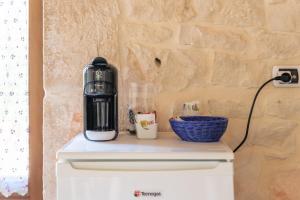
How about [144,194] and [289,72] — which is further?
[289,72]

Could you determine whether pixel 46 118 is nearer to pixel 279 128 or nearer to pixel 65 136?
pixel 65 136

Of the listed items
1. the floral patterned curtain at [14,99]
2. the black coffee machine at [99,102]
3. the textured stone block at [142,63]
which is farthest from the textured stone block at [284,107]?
the floral patterned curtain at [14,99]

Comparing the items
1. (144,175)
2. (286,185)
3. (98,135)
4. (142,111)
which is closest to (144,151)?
(144,175)

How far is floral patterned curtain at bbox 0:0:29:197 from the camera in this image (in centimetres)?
178

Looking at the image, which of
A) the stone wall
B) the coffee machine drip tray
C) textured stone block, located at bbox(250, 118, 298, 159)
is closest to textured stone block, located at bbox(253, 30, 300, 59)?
the stone wall

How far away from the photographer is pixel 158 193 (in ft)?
3.92

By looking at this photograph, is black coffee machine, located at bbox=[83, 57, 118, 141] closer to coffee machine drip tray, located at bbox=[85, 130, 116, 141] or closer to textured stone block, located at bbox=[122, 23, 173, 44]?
coffee machine drip tray, located at bbox=[85, 130, 116, 141]

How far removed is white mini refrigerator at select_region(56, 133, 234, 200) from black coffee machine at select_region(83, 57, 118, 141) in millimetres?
211

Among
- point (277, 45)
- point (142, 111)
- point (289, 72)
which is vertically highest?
point (277, 45)

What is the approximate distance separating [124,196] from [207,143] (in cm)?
42

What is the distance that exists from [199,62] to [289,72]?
0.42 m

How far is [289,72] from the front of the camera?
67.1 inches

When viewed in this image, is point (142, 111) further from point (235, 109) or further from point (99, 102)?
point (235, 109)

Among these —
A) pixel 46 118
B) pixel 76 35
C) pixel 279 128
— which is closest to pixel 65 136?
pixel 46 118
